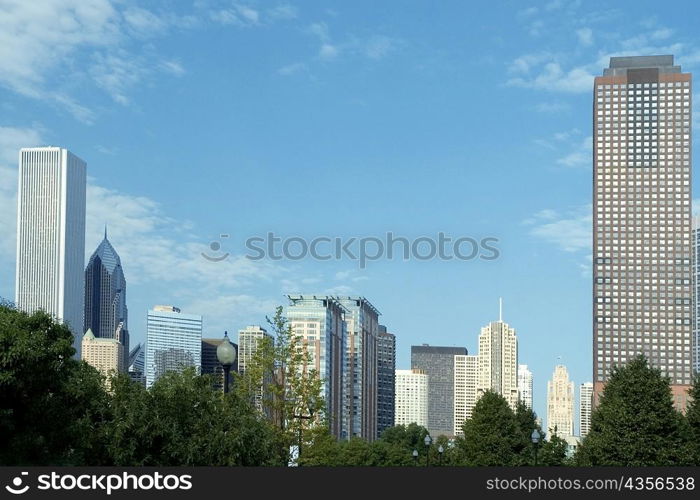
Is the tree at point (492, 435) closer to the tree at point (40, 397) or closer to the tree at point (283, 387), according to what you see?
the tree at point (283, 387)

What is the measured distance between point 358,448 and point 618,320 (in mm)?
100211

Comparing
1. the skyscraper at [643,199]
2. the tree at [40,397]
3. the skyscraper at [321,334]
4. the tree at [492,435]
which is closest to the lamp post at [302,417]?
the tree at [40,397]

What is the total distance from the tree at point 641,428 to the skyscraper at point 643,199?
130 metres

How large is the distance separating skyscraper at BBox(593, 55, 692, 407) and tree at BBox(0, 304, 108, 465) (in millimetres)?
152766

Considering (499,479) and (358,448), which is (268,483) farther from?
(358,448)

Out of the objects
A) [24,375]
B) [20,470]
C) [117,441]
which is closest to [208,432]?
[117,441]

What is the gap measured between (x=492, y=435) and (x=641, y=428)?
1550cm

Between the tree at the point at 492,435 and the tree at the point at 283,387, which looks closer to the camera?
the tree at the point at 283,387

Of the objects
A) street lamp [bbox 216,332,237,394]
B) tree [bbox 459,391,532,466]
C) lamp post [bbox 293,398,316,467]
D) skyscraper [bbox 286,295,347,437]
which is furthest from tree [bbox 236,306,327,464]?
skyscraper [bbox 286,295,347,437]

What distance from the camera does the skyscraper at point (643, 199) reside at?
174 m

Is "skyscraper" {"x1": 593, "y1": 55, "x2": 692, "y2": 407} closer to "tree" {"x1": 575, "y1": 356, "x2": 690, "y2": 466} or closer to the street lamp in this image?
"tree" {"x1": 575, "y1": 356, "x2": 690, "y2": 466}

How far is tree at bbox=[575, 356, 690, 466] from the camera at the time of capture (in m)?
44.8

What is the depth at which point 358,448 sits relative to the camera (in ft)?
274

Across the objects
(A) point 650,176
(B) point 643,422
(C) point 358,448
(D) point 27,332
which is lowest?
(C) point 358,448
